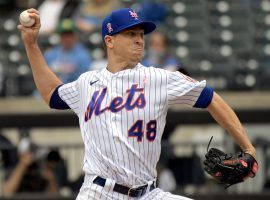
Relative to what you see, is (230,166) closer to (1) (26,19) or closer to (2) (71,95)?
(2) (71,95)

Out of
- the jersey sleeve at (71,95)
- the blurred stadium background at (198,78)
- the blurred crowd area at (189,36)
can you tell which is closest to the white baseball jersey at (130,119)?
the jersey sleeve at (71,95)

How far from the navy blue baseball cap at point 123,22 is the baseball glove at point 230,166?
0.84 m

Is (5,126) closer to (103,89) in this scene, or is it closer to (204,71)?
(204,71)

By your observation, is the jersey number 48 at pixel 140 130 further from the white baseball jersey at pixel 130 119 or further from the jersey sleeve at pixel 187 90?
the jersey sleeve at pixel 187 90

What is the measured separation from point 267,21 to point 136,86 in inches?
306

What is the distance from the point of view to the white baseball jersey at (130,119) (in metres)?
5.58

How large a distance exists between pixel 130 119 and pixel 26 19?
94 centimetres

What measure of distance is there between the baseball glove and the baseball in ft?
4.50

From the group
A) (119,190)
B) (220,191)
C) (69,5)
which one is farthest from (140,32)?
(69,5)

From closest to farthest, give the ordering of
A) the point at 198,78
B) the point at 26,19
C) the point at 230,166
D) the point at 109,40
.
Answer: the point at 230,166 → the point at 109,40 → the point at 26,19 → the point at 198,78

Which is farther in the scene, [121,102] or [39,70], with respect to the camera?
[39,70]

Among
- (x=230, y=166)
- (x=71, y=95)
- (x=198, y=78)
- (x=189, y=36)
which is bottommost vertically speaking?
(x=198, y=78)

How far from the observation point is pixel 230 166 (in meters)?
5.56

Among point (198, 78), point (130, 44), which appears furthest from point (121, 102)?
point (198, 78)
